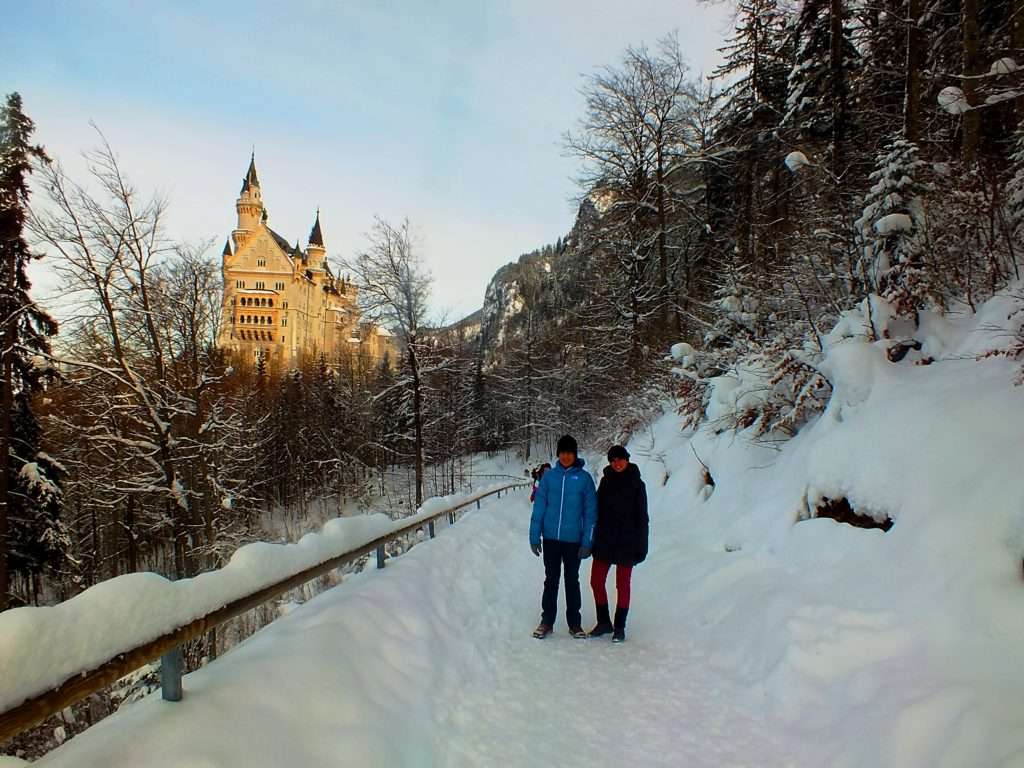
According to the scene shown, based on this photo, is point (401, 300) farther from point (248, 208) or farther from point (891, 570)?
point (248, 208)

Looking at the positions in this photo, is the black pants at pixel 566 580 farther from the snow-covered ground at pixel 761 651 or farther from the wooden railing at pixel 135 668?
the wooden railing at pixel 135 668

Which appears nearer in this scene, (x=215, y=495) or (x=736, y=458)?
(x=736, y=458)

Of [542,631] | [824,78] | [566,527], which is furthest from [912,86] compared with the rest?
[542,631]

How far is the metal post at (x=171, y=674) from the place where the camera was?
2384 millimetres

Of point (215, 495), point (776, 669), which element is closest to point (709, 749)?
point (776, 669)

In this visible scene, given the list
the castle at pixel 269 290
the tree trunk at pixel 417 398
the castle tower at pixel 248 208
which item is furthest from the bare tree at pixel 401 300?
the castle tower at pixel 248 208

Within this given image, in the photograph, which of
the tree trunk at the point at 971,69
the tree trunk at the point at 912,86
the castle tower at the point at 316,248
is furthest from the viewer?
the castle tower at the point at 316,248

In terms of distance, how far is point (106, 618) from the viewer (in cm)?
195

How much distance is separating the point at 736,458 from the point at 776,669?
510cm

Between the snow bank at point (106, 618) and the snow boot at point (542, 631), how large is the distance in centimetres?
298

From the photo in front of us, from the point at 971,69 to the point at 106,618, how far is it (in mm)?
11395

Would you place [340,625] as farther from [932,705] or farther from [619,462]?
[932,705]

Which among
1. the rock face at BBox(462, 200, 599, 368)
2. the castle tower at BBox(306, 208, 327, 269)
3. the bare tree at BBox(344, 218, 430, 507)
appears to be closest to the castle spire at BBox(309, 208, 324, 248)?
the castle tower at BBox(306, 208, 327, 269)

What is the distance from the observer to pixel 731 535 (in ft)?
22.5
